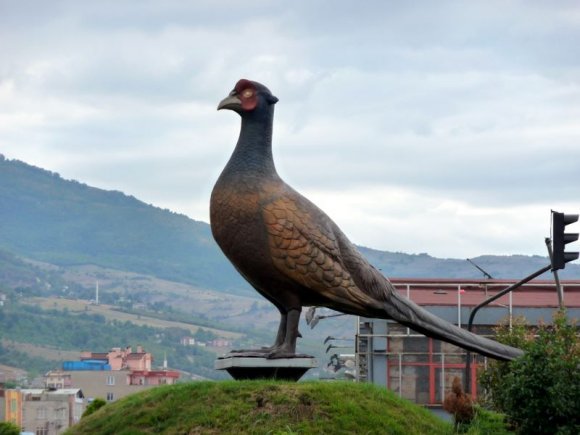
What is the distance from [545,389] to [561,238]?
10.1 feet

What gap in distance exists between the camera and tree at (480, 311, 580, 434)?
24.2 meters

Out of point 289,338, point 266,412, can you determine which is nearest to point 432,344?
point 289,338

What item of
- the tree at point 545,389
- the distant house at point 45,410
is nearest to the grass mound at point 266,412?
the tree at point 545,389

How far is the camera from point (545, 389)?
2438 centimetres

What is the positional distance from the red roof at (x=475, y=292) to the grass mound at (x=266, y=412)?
1061 inches

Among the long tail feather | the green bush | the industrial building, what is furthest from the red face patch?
the industrial building

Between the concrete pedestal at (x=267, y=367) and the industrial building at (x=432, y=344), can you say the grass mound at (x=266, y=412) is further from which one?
the industrial building at (x=432, y=344)

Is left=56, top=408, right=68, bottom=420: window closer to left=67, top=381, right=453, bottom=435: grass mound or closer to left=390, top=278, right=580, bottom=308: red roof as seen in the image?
left=390, top=278, right=580, bottom=308: red roof

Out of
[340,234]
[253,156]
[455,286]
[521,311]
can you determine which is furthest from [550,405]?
[455,286]

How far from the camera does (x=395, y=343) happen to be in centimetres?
5216

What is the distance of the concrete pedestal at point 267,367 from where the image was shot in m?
25.2

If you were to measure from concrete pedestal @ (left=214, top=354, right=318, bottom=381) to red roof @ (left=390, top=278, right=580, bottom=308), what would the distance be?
26.9 metres

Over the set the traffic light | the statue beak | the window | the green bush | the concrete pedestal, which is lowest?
the window

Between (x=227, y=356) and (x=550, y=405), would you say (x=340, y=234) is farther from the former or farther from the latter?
(x=550, y=405)
